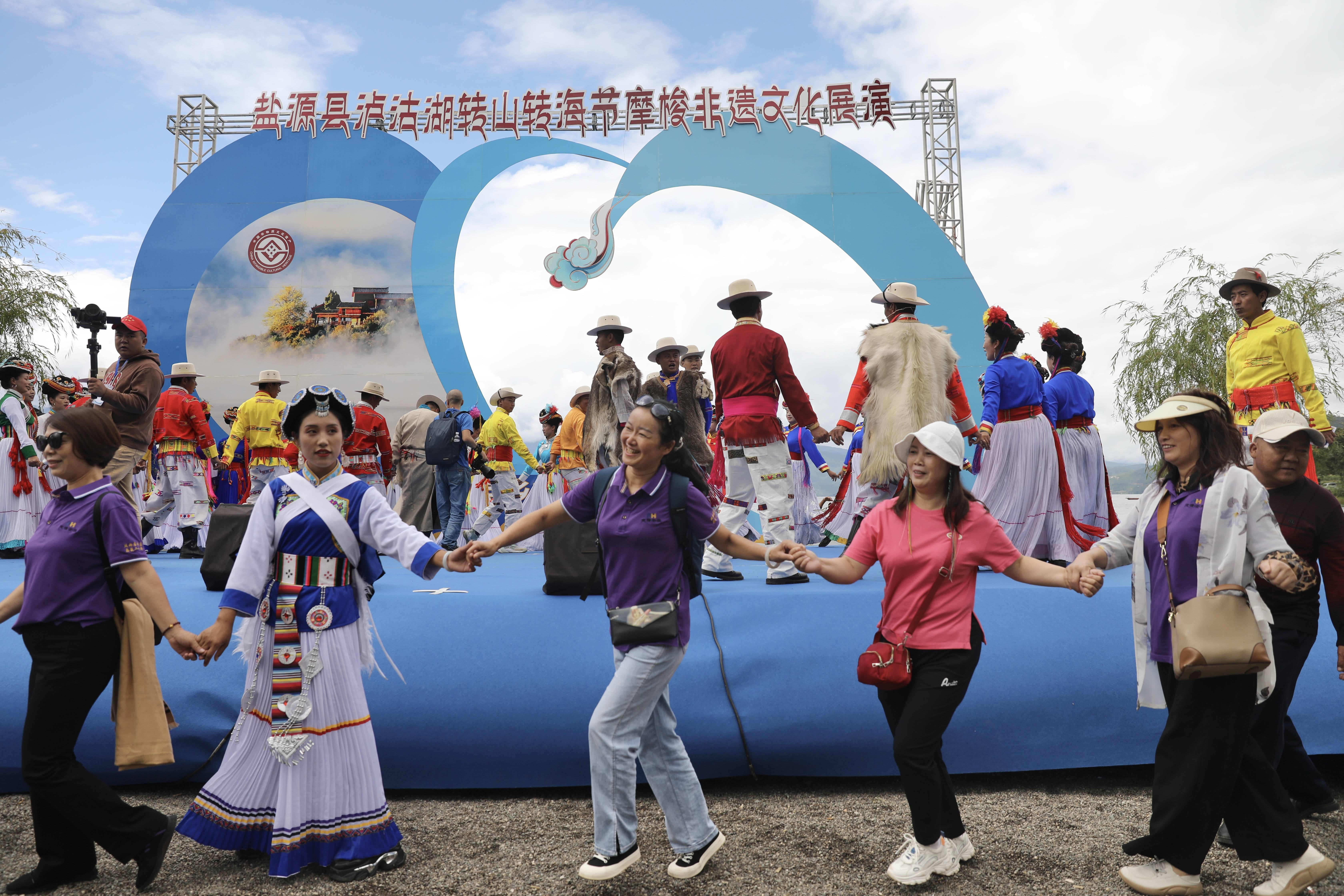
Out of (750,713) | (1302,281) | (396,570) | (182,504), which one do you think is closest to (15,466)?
(182,504)

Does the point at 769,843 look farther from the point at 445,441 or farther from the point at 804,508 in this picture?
the point at 804,508

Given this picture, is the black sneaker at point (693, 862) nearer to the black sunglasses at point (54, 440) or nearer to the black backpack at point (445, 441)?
the black sunglasses at point (54, 440)

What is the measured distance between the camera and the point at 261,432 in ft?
24.0

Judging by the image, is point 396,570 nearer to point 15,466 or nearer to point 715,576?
point 715,576

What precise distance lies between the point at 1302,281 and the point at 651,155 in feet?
38.2

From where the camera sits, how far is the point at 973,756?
3691mm

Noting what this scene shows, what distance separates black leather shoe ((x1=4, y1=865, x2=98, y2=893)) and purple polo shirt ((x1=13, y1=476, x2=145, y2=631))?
0.80 metres

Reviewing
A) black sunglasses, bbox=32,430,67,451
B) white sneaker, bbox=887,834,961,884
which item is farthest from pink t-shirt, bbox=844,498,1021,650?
black sunglasses, bbox=32,430,67,451

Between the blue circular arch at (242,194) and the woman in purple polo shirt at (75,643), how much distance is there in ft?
34.9

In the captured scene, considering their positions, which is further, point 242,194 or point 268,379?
point 242,194

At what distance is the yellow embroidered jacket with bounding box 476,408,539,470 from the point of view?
8.40 m

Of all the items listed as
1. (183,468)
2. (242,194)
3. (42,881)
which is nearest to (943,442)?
(42,881)

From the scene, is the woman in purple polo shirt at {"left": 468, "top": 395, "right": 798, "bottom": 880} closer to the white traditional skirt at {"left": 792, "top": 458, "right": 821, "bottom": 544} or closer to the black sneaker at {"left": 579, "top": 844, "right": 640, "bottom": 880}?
the black sneaker at {"left": 579, "top": 844, "right": 640, "bottom": 880}

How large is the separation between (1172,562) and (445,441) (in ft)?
21.0
